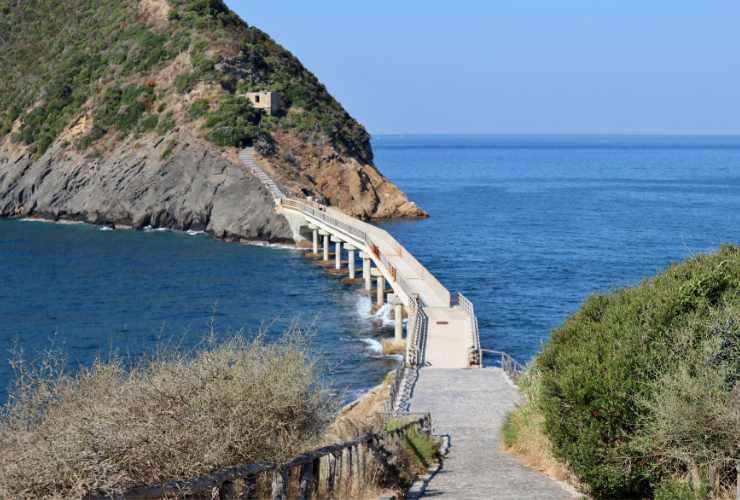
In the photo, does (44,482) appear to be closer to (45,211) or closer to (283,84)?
(45,211)

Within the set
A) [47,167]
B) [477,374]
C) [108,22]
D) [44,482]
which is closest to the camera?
[44,482]

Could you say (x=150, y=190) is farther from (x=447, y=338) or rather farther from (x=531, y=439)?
(x=531, y=439)

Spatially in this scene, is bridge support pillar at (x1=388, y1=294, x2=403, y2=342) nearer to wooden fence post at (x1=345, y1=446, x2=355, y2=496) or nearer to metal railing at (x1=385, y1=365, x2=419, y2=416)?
metal railing at (x1=385, y1=365, x2=419, y2=416)

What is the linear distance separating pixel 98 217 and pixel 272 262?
82.1 feet

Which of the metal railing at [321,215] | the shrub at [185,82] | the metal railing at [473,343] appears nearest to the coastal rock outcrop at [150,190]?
the metal railing at [321,215]

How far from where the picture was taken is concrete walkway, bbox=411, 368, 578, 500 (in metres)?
14.8

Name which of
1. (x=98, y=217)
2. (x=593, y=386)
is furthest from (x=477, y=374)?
(x=98, y=217)

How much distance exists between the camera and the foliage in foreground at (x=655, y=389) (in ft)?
41.0

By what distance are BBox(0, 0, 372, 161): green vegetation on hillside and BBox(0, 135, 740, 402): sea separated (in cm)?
1294

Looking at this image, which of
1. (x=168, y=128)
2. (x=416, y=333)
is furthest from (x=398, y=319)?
(x=168, y=128)

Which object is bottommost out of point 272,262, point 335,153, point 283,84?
point 272,262

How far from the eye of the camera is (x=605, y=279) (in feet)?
191

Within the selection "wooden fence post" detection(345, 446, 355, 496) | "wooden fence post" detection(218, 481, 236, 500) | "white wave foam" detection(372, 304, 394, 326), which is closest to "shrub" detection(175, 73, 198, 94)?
"white wave foam" detection(372, 304, 394, 326)

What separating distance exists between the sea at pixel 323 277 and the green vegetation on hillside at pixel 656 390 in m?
4.24
